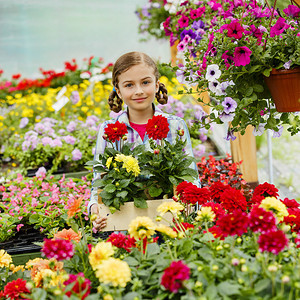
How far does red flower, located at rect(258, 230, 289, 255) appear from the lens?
0.84 m

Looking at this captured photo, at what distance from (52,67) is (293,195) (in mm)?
5831

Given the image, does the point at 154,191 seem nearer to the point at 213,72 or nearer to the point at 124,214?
the point at 124,214

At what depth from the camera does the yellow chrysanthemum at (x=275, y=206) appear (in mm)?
1009

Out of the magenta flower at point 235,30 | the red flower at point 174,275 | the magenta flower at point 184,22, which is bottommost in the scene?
the red flower at point 174,275

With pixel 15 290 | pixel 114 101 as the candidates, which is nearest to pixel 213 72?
pixel 114 101

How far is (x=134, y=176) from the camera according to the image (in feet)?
4.89

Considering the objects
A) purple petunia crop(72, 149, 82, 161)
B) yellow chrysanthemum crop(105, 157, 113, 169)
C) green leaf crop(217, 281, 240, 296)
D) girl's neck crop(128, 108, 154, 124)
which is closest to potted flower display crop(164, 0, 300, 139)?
girl's neck crop(128, 108, 154, 124)

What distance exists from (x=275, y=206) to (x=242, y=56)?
0.51 metres

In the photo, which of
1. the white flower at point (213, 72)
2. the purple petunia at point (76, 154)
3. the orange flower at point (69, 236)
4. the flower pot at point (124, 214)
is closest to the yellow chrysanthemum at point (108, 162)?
the flower pot at point (124, 214)

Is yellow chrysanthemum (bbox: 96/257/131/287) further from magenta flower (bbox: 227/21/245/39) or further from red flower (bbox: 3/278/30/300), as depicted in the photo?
magenta flower (bbox: 227/21/245/39)

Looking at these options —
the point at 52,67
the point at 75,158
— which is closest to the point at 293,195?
the point at 75,158

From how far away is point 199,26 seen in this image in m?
2.04

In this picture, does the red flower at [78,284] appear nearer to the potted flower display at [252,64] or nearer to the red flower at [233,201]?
the red flower at [233,201]

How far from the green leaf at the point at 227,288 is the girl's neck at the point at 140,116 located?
999 mm
